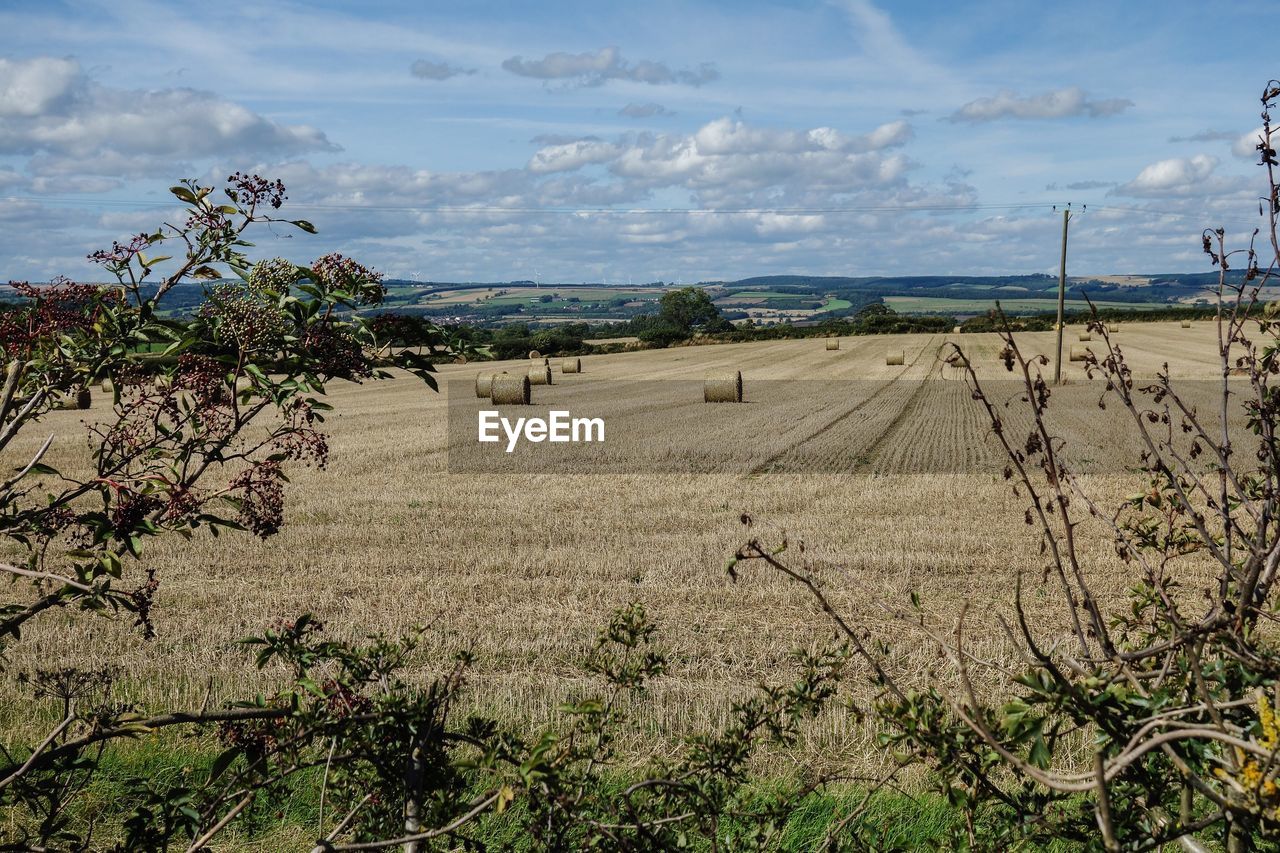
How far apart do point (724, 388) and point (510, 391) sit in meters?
6.80

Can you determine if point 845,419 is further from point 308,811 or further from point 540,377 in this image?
point 308,811

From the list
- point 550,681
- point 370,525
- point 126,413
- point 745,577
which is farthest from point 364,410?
point 126,413

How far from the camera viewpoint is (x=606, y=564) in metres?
12.4

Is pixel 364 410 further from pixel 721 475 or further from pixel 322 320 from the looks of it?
pixel 322 320

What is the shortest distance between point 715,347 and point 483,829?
2519 inches

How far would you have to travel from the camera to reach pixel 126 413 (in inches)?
110

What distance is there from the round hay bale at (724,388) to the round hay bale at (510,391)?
19.0 ft

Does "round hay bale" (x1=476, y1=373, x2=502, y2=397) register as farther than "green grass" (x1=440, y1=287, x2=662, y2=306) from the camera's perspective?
No

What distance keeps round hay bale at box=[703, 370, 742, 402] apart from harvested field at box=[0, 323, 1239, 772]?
664cm

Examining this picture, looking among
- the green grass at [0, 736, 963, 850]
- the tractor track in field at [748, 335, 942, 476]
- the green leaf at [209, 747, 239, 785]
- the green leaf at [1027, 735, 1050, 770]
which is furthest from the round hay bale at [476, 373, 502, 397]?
the green leaf at [1027, 735, 1050, 770]

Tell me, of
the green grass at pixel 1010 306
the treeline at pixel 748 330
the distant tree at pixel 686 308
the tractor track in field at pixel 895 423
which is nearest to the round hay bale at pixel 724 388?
the tractor track in field at pixel 895 423

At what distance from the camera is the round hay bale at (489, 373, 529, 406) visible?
108 ft

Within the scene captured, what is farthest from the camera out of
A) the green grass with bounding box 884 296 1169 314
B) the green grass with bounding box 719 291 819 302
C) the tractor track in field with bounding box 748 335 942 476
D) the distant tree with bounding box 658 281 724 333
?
the green grass with bounding box 719 291 819 302

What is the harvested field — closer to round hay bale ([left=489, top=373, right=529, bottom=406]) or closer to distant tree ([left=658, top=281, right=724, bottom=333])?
round hay bale ([left=489, top=373, right=529, bottom=406])
